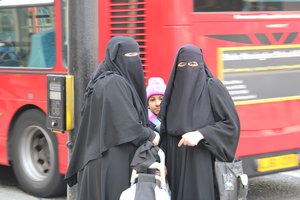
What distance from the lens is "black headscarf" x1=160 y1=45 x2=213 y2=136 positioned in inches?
154

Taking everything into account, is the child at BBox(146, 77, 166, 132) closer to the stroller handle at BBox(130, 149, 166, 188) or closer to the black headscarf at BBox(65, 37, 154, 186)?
the black headscarf at BBox(65, 37, 154, 186)

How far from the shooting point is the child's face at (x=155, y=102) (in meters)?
5.24

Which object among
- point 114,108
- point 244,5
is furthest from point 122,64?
point 244,5

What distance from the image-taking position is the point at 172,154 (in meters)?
4.09

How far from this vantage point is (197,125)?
3.91 meters

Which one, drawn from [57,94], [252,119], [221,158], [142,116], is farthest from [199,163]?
[252,119]

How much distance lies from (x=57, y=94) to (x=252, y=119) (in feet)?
7.62

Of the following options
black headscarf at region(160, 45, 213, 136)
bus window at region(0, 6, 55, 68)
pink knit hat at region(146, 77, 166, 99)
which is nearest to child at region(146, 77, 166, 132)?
pink knit hat at region(146, 77, 166, 99)

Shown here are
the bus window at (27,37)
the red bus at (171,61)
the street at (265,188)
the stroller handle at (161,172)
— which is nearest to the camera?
the stroller handle at (161,172)

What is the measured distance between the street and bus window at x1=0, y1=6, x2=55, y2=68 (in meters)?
1.55

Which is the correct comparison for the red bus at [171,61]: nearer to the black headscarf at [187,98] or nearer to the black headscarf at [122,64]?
the black headscarf at [187,98]

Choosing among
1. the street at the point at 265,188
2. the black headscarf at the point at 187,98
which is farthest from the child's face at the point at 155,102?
the street at the point at 265,188

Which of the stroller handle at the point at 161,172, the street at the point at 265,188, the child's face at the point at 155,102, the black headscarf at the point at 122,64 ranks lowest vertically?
the street at the point at 265,188

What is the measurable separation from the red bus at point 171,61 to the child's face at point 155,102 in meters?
0.41
